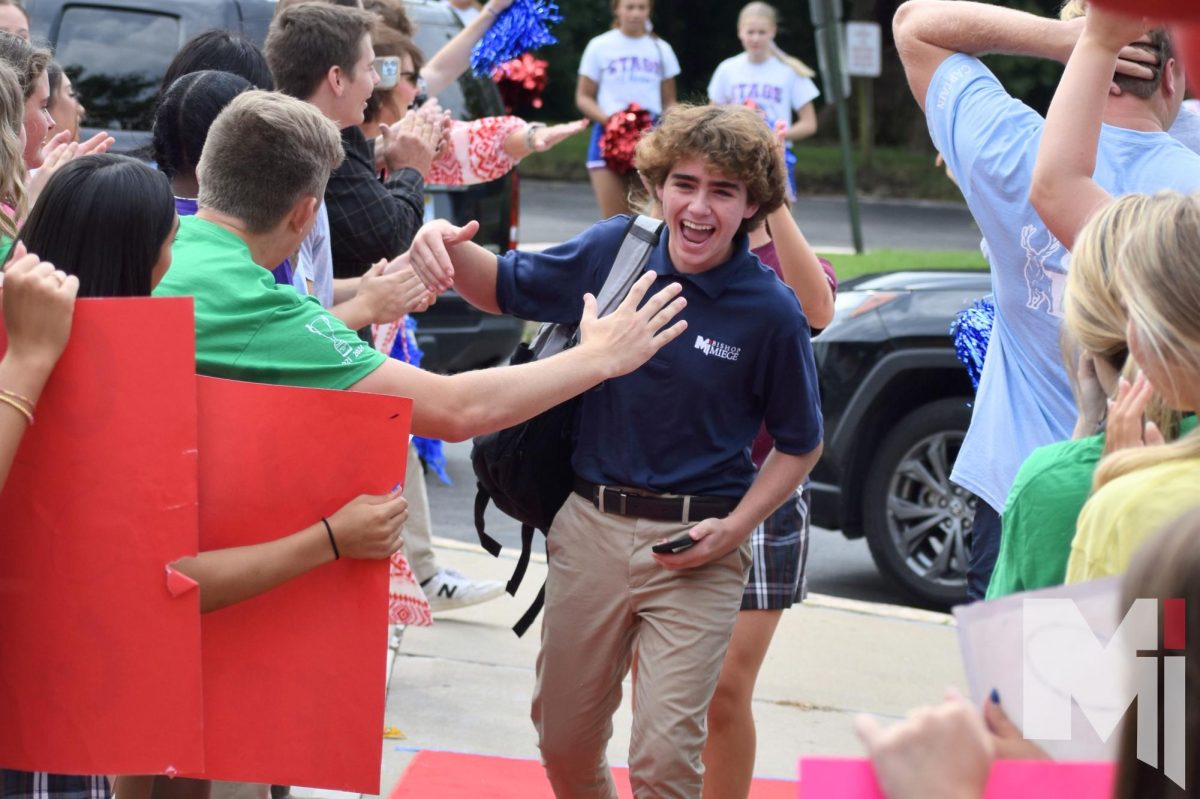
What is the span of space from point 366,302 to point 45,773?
4.44 ft

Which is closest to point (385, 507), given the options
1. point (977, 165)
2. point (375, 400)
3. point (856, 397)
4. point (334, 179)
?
point (375, 400)

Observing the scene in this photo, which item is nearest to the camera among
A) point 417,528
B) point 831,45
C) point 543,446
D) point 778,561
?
point 543,446

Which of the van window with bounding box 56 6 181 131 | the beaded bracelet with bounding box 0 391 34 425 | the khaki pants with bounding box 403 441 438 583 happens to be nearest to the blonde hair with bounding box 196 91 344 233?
the beaded bracelet with bounding box 0 391 34 425

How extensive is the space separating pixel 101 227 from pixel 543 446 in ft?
4.68

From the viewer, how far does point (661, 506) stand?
389 centimetres

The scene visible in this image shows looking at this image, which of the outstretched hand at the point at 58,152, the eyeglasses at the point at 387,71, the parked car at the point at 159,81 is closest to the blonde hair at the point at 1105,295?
the outstretched hand at the point at 58,152

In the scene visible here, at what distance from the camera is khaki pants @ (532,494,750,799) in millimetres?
3828

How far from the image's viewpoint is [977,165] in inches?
143

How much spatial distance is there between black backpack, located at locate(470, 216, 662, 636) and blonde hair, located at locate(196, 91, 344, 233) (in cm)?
89

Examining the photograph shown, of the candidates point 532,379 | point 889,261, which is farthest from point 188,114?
point 889,261

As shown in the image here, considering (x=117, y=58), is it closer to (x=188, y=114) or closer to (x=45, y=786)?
(x=188, y=114)

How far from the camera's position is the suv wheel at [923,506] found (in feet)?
22.3

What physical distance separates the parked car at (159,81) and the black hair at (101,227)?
5021 millimetres

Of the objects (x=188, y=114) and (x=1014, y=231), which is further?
(x=188, y=114)
